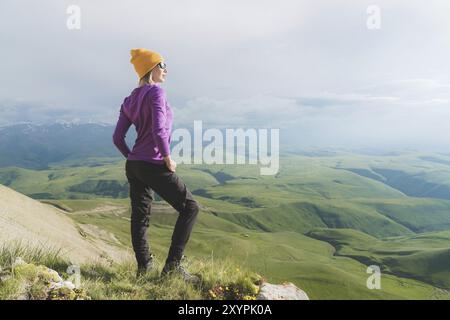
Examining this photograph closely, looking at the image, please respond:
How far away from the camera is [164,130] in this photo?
867cm

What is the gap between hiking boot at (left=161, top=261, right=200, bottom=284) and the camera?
8.30 metres

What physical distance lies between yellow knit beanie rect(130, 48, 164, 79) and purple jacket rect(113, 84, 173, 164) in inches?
15.3

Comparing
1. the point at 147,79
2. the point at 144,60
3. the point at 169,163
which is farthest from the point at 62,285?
the point at 144,60

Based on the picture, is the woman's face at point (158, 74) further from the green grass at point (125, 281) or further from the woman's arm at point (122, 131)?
the green grass at point (125, 281)

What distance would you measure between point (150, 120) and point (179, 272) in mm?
3294

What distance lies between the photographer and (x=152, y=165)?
8.84 meters

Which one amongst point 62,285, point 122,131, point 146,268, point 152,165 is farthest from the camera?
point 122,131

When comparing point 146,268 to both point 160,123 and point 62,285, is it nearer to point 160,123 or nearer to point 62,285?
point 62,285

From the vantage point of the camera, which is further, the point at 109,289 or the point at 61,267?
the point at 61,267

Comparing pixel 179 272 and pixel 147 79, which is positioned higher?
pixel 147 79

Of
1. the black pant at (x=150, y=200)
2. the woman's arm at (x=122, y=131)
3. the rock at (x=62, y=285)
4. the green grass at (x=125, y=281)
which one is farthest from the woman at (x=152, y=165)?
the rock at (x=62, y=285)
